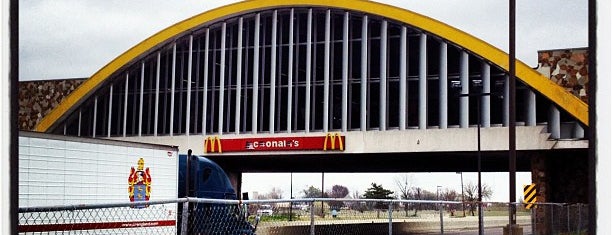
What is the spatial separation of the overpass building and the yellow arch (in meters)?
0.06

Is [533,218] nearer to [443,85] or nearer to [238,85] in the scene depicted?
[443,85]

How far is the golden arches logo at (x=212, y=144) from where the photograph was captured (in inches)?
1678

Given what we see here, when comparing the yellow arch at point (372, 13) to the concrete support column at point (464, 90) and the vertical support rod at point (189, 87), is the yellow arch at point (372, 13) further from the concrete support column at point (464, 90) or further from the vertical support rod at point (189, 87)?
the vertical support rod at point (189, 87)

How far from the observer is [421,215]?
46.5 feet

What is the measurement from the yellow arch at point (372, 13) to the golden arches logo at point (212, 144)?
617cm

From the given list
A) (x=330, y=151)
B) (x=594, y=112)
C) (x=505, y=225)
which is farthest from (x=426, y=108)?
(x=594, y=112)

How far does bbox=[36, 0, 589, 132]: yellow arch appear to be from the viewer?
36.6 m

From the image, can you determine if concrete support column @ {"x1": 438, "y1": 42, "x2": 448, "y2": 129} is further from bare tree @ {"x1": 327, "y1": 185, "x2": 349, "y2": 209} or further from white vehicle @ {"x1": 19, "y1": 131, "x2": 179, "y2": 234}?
bare tree @ {"x1": 327, "y1": 185, "x2": 349, "y2": 209}

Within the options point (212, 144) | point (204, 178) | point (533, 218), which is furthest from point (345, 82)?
point (533, 218)

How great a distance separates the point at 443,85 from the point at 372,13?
5.20m

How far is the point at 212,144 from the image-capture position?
42688 mm

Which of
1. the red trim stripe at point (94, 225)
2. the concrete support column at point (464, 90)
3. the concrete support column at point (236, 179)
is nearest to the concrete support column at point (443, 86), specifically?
the concrete support column at point (464, 90)

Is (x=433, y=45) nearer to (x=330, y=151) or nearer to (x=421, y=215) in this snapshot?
(x=330, y=151)

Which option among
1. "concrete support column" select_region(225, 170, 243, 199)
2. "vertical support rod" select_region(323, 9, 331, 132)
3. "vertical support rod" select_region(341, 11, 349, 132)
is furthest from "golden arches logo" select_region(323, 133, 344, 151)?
"concrete support column" select_region(225, 170, 243, 199)
